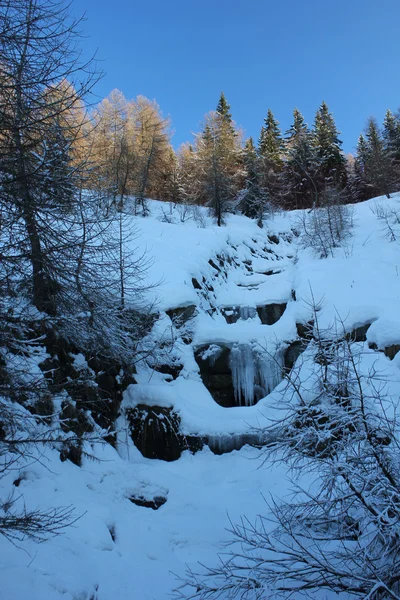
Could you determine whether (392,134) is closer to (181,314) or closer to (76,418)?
(181,314)

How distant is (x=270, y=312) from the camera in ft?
40.4

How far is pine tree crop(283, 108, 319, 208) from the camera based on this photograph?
84.1 feet

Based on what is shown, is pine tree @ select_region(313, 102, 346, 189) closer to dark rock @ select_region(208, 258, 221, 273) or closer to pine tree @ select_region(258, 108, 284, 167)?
pine tree @ select_region(258, 108, 284, 167)

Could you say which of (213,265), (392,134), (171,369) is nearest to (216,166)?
A: (213,265)

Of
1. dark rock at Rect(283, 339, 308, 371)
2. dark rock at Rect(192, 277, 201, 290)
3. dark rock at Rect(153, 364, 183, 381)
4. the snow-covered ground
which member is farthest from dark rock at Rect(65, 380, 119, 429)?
dark rock at Rect(192, 277, 201, 290)

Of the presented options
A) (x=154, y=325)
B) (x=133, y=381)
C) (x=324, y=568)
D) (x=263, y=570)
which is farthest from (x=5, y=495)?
(x=154, y=325)

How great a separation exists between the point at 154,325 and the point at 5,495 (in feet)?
18.2

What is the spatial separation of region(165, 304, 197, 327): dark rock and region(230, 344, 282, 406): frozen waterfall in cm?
168

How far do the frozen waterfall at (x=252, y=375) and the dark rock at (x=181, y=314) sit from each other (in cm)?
168

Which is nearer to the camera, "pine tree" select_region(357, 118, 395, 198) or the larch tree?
"pine tree" select_region(357, 118, 395, 198)

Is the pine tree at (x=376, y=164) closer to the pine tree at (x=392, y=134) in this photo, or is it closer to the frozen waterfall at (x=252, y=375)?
the pine tree at (x=392, y=134)

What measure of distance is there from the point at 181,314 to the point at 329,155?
74.9ft

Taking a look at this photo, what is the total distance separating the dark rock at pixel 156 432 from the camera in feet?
24.6

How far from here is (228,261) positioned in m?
15.6
